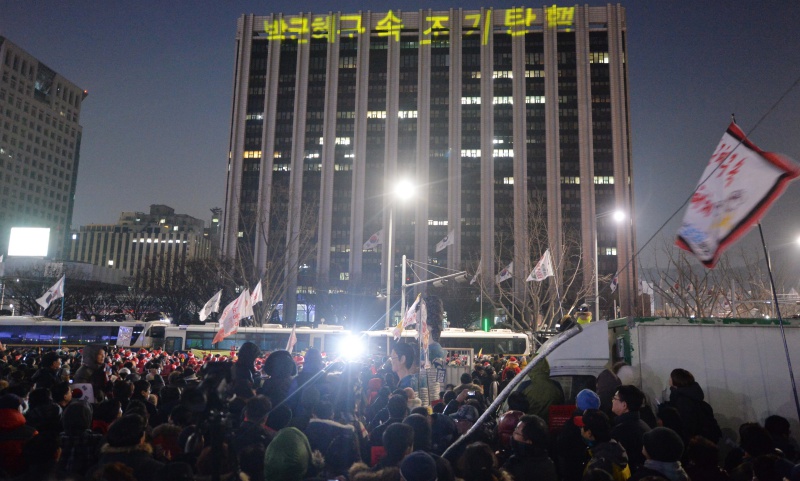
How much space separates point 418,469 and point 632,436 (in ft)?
10.5

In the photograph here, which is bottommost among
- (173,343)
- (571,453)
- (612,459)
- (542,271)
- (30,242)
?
(173,343)

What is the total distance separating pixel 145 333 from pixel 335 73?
75.3 m

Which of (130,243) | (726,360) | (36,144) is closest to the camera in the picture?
(726,360)

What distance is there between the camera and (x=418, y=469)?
3.50 m

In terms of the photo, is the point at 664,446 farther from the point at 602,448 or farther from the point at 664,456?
the point at 602,448

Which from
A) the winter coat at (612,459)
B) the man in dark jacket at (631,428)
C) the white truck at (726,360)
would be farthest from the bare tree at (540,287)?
the winter coat at (612,459)

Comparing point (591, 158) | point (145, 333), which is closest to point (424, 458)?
point (145, 333)

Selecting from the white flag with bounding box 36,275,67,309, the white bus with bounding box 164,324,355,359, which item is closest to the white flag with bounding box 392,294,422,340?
the white bus with bounding box 164,324,355,359

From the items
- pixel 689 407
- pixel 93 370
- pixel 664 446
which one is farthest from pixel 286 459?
pixel 93 370

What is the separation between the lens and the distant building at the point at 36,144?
11719 centimetres

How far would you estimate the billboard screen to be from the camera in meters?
58.3

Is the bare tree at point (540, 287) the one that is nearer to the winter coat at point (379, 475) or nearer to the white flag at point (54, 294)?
the winter coat at point (379, 475)

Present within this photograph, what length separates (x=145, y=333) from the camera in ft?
119

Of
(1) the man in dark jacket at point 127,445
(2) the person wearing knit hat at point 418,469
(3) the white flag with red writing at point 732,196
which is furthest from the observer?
(3) the white flag with red writing at point 732,196
